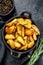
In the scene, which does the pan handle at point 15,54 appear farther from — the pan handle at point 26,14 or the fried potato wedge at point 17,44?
the pan handle at point 26,14

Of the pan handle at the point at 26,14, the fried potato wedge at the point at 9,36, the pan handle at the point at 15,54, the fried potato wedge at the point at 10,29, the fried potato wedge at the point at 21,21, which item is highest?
the pan handle at the point at 26,14

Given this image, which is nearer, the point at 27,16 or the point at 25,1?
the point at 27,16

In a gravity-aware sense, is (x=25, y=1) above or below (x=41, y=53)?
above

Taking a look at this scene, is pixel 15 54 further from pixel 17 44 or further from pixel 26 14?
pixel 26 14

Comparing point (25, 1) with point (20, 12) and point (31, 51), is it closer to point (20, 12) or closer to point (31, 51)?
point (20, 12)

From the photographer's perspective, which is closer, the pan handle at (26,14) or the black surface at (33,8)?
the pan handle at (26,14)

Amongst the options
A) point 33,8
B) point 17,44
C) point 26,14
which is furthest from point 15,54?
point 33,8

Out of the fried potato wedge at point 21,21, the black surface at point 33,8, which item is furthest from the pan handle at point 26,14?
the black surface at point 33,8

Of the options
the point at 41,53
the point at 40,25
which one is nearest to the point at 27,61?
the point at 41,53
